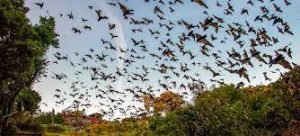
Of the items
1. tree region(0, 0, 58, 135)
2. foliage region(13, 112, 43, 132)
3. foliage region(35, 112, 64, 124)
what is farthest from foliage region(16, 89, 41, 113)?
foliage region(13, 112, 43, 132)

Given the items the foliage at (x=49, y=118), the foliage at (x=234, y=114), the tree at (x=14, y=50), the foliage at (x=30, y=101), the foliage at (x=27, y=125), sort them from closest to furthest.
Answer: the foliage at (x=234, y=114)
the tree at (x=14, y=50)
the foliage at (x=27, y=125)
the foliage at (x=30, y=101)
the foliage at (x=49, y=118)

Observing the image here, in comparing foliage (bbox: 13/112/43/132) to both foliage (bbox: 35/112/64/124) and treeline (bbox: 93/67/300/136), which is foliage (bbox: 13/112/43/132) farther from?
foliage (bbox: 35/112/64/124)

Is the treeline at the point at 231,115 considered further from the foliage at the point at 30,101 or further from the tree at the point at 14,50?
the foliage at the point at 30,101

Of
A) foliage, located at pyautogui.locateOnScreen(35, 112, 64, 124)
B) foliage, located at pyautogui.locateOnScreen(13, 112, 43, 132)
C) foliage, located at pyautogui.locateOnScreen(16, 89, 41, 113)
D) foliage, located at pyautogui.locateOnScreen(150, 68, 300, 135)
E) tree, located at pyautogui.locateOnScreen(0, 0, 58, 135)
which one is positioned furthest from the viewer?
foliage, located at pyautogui.locateOnScreen(35, 112, 64, 124)

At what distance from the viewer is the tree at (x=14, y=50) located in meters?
41.6

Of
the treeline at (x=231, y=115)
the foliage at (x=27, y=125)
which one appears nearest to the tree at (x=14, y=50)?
the foliage at (x=27, y=125)

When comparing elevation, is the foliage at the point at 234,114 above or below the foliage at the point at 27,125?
below

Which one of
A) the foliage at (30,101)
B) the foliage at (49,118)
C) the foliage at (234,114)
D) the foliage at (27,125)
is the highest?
the foliage at (30,101)

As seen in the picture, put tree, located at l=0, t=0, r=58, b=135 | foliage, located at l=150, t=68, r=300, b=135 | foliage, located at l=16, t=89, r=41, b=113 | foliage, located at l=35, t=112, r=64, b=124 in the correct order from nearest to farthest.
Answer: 1. foliage, located at l=150, t=68, r=300, b=135
2. tree, located at l=0, t=0, r=58, b=135
3. foliage, located at l=16, t=89, r=41, b=113
4. foliage, located at l=35, t=112, r=64, b=124

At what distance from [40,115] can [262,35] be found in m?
60.6

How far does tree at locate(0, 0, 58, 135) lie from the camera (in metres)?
41.6

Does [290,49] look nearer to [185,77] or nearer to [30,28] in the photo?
[185,77]

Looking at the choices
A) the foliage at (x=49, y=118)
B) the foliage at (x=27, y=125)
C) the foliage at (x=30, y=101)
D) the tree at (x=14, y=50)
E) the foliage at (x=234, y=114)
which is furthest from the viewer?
the foliage at (x=49, y=118)

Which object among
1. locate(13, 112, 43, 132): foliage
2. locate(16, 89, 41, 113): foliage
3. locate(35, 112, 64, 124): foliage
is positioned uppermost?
locate(16, 89, 41, 113): foliage
